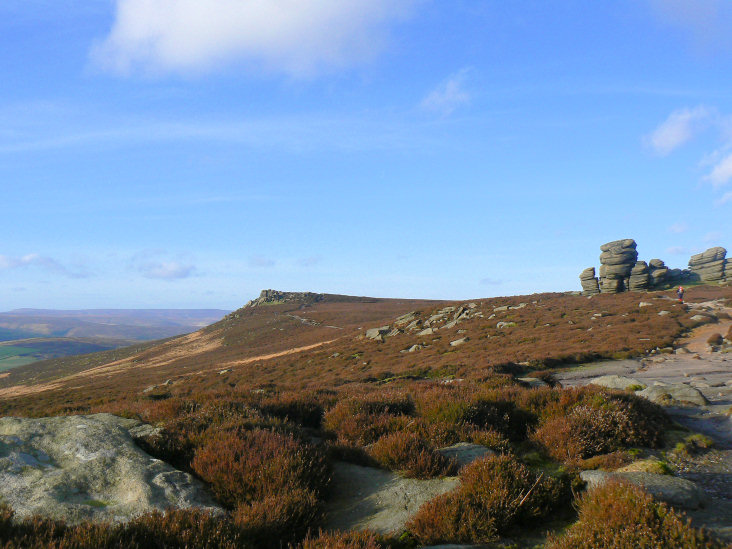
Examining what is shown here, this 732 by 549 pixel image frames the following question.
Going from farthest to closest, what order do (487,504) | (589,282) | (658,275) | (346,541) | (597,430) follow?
(589,282) → (658,275) → (597,430) → (487,504) → (346,541)

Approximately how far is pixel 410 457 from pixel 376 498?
2.89ft

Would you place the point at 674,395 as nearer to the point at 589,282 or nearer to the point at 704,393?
the point at 704,393

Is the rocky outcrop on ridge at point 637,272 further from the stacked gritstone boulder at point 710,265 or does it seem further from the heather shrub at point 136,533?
the heather shrub at point 136,533

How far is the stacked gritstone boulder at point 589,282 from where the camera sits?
6203 centimetres

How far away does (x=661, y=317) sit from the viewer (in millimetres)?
30531

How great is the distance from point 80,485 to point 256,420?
109 inches

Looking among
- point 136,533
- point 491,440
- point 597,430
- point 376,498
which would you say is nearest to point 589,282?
point 597,430

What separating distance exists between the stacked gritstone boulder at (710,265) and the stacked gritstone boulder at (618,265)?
1018 cm

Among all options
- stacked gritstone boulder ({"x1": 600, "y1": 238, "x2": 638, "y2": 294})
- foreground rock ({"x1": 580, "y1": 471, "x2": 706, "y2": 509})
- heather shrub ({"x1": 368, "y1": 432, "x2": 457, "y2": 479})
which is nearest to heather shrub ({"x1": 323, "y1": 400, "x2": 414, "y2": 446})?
heather shrub ({"x1": 368, "y1": 432, "x2": 457, "y2": 479})

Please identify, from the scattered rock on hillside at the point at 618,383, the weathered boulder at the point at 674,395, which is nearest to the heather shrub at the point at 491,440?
the weathered boulder at the point at 674,395

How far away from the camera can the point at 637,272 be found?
2271 inches

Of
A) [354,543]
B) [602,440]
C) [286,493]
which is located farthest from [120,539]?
[602,440]

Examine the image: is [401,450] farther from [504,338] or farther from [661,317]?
[661,317]

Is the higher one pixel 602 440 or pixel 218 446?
pixel 218 446
